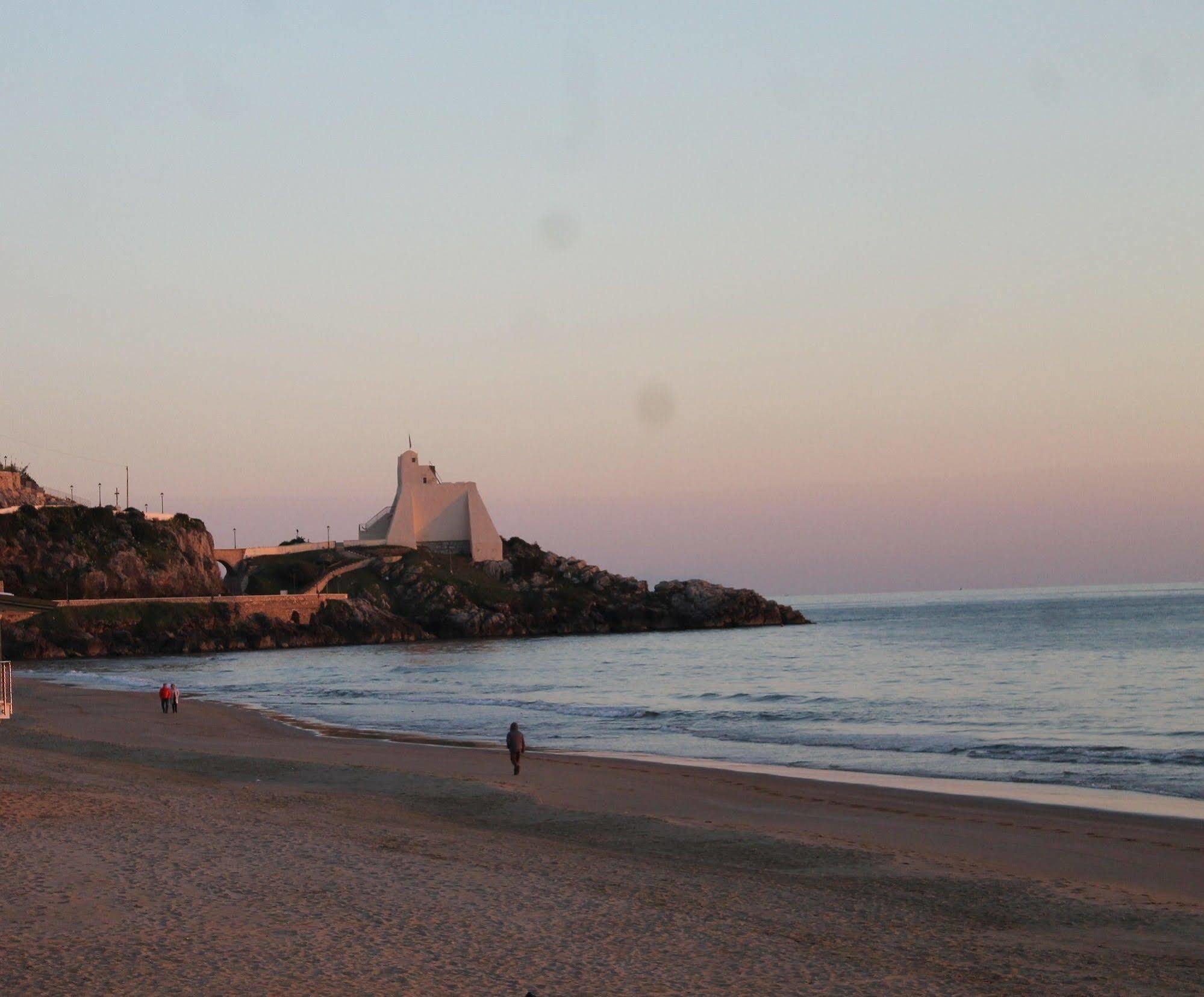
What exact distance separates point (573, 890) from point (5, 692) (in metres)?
21.5

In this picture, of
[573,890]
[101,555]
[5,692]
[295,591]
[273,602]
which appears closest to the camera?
[573,890]

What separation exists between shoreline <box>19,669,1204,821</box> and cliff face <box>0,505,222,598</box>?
64902 mm

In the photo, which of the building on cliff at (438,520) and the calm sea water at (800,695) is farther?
the building on cliff at (438,520)

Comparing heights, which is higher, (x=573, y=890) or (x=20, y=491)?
(x=20, y=491)

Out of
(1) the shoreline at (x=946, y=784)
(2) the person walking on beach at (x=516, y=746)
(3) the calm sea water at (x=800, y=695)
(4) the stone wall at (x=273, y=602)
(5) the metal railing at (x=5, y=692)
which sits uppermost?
(4) the stone wall at (x=273, y=602)

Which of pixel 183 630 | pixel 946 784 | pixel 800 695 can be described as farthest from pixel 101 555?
pixel 946 784

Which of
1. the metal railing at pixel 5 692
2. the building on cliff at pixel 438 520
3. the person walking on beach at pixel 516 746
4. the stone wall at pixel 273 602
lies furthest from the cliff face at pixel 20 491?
the person walking on beach at pixel 516 746

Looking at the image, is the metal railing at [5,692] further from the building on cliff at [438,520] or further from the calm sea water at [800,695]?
the building on cliff at [438,520]

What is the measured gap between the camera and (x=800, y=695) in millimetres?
46406

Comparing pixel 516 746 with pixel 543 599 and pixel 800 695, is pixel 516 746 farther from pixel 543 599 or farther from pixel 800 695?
pixel 543 599

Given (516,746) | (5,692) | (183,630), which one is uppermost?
(5,692)

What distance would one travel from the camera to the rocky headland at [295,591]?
8606cm

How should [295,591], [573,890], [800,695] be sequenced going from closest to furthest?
1. [573,890]
2. [800,695]
3. [295,591]

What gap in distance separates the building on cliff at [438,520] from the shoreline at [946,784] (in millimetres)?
82091
